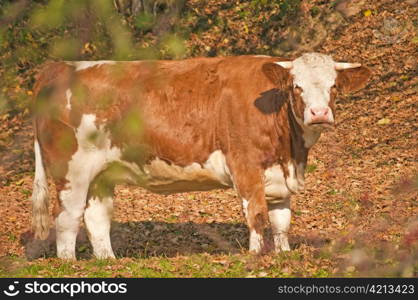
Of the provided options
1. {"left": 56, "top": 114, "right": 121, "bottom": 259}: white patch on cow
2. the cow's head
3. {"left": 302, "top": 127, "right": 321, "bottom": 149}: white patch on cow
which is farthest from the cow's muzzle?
{"left": 56, "top": 114, "right": 121, "bottom": 259}: white patch on cow

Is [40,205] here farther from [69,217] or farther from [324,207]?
[324,207]

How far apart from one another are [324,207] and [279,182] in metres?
3.58

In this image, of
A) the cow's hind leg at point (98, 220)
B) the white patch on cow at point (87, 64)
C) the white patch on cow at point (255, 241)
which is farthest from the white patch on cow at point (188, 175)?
the white patch on cow at point (87, 64)

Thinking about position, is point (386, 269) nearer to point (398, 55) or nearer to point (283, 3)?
point (398, 55)

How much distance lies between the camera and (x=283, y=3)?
17859 mm

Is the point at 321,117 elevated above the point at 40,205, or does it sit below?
above

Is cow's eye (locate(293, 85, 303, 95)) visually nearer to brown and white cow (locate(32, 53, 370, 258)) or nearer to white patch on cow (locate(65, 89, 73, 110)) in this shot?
brown and white cow (locate(32, 53, 370, 258))

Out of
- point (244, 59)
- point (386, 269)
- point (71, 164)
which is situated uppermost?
point (244, 59)

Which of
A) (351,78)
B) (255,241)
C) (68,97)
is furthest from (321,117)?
(68,97)

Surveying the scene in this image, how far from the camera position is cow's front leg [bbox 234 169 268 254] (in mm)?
8398

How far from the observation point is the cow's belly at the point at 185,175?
8562mm

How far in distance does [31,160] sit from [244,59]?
301 inches

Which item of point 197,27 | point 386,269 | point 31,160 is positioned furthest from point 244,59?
point 197,27

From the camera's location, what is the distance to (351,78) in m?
8.64
